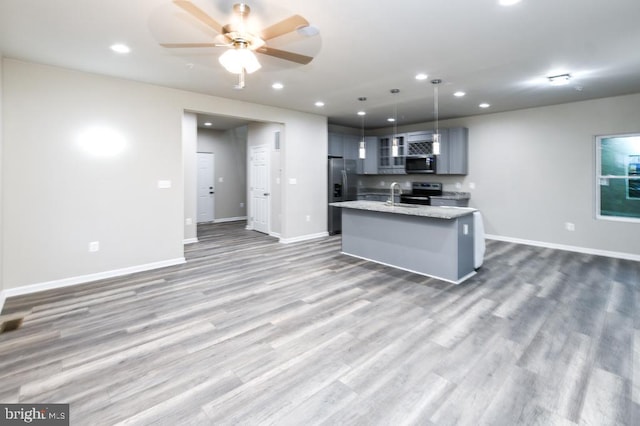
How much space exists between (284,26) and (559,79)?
4.04 meters

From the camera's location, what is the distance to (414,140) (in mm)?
7367

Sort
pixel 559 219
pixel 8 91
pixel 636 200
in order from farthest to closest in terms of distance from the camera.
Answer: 1. pixel 559 219
2. pixel 636 200
3. pixel 8 91

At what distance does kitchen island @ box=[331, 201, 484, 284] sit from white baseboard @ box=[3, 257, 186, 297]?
301 centimetres

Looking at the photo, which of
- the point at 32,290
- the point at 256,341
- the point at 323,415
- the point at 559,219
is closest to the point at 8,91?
the point at 32,290

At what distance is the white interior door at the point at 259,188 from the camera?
24.0ft

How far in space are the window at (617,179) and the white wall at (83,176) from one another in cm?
666

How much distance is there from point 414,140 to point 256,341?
6251mm

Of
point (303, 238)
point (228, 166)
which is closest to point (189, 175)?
point (303, 238)

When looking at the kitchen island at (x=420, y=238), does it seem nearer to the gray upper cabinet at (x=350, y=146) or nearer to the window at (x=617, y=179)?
the window at (x=617, y=179)

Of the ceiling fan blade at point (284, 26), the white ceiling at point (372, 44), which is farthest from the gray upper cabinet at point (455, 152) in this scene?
the ceiling fan blade at point (284, 26)

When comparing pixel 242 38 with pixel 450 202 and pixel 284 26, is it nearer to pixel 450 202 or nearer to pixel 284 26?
pixel 284 26

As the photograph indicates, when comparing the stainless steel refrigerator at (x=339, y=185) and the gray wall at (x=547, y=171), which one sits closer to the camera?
the gray wall at (x=547, y=171)

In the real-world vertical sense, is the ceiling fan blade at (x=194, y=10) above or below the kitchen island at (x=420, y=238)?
above

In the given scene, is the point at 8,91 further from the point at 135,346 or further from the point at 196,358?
the point at 196,358
